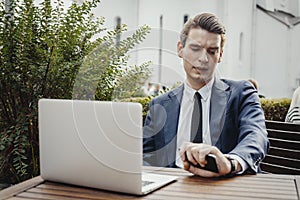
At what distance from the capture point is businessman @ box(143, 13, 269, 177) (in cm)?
175

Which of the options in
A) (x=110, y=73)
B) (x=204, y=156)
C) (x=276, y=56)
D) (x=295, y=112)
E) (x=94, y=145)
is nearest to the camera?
(x=94, y=145)

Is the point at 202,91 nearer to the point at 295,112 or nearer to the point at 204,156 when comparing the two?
the point at 204,156

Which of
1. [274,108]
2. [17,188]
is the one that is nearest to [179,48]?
[17,188]

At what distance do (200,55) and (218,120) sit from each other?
24 centimetres

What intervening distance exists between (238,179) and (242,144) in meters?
0.23

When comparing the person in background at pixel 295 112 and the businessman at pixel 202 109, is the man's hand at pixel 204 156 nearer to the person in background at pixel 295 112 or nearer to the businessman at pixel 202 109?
the businessman at pixel 202 109

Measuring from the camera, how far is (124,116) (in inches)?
45.5

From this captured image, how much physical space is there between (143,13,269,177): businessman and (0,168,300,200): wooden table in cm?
34

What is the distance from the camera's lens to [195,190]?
49.8 inches

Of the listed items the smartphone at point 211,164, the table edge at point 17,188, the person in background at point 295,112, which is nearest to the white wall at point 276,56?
the person in background at point 295,112

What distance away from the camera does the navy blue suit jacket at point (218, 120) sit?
5.79 ft

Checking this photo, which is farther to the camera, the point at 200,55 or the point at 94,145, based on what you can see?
the point at 200,55

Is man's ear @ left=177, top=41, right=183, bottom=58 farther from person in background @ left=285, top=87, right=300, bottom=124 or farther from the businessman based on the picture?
person in background @ left=285, top=87, right=300, bottom=124

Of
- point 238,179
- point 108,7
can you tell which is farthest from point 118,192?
point 108,7
